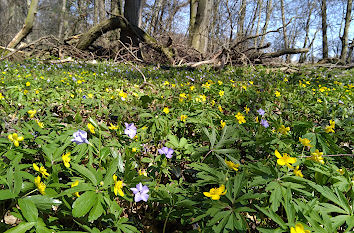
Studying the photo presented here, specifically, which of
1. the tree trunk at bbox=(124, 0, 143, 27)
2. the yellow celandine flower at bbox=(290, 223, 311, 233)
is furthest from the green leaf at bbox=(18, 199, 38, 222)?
the tree trunk at bbox=(124, 0, 143, 27)

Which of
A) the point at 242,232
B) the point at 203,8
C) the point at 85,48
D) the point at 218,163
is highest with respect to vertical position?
the point at 203,8

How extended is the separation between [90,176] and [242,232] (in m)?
0.74

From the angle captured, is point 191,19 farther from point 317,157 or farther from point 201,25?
point 317,157

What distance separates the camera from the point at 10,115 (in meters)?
2.42

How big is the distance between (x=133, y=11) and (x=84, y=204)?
8.84 m

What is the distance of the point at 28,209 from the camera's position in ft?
3.25

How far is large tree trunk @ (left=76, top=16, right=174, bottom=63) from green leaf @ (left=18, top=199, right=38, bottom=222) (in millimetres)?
7562

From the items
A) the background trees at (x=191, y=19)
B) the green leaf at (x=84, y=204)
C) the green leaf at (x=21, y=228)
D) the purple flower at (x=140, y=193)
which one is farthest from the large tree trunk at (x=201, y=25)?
the green leaf at (x=21, y=228)

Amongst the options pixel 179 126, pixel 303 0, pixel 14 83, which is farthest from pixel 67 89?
pixel 303 0

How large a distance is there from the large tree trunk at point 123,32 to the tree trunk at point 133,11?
1.40 feet

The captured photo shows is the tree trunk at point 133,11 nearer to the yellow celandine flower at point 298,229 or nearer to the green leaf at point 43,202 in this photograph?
the green leaf at point 43,202

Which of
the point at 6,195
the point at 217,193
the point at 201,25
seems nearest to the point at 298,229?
the point at 217,193

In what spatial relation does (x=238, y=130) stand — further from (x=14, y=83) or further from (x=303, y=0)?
(x=303, y=0)

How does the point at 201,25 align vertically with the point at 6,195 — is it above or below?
above
